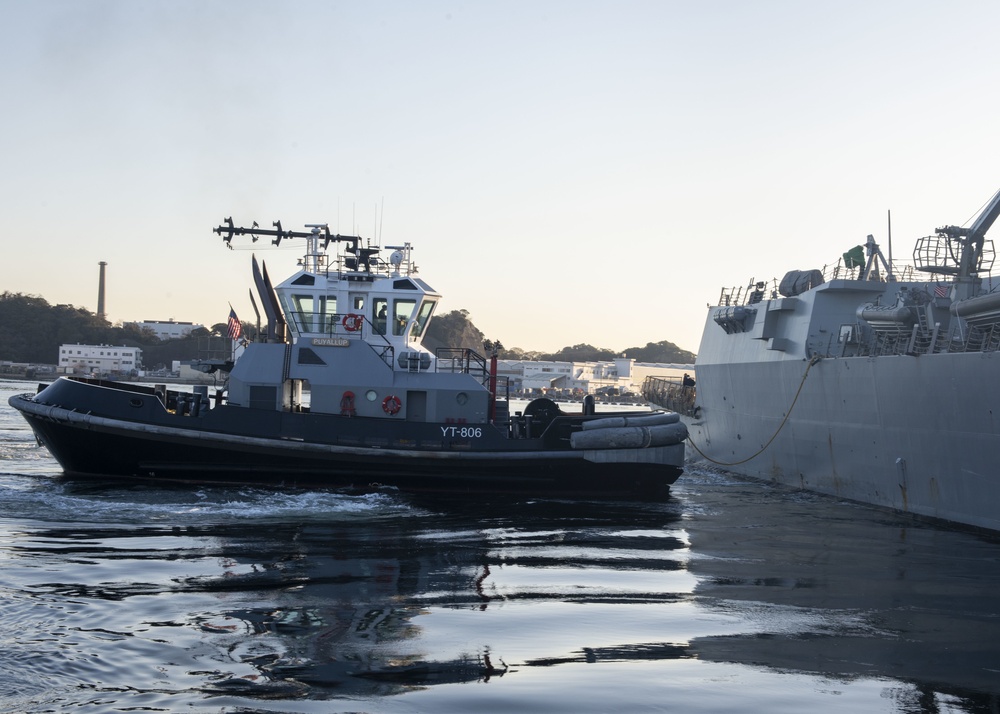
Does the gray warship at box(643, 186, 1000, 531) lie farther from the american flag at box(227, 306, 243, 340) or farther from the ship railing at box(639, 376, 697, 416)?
the american flag at box(227, 306, 243, 340)

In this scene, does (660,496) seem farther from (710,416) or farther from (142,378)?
(142,378)

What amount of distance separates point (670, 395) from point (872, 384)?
49.0 ft

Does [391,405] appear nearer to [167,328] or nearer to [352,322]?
[352,322]

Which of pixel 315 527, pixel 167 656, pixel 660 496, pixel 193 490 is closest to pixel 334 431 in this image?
pixel 193 490

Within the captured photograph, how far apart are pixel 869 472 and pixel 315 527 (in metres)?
10.6

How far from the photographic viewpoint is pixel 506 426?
58.3ft

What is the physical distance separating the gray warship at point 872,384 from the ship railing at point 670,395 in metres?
2.94

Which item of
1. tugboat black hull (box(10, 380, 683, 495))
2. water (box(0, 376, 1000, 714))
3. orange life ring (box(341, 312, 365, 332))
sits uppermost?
orange life ring (box(341, 312, 365, 332))

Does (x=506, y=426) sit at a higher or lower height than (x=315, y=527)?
A: higher

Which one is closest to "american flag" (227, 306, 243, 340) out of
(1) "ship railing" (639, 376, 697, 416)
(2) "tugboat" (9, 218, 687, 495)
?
(2) "tugboat" (9, 218, 687, 495)

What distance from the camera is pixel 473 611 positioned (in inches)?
323

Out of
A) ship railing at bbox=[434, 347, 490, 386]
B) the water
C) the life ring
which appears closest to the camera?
the water

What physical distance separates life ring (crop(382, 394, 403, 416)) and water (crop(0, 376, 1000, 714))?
282cm

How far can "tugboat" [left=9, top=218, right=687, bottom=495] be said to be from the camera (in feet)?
52.9
